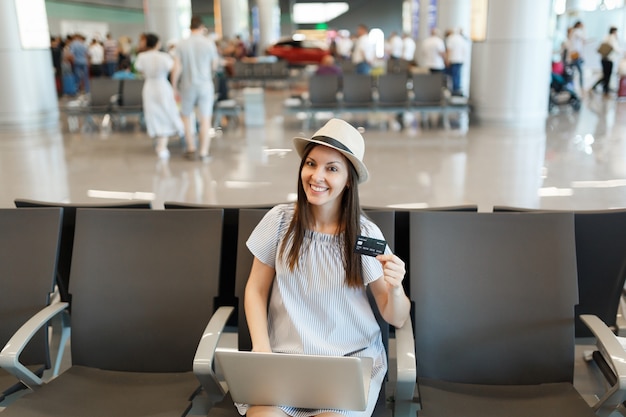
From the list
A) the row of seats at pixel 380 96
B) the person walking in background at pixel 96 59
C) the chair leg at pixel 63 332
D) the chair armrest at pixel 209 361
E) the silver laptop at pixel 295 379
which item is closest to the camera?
the silver laptop at pixel 295 379

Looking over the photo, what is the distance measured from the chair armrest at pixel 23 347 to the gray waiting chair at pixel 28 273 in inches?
2.9

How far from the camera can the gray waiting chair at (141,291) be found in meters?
2.37

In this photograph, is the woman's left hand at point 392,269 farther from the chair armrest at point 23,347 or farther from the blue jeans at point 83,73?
the blue jeans at point 83,73

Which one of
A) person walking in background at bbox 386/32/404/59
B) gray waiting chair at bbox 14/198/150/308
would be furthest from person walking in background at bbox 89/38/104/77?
gray waiting chair at bbox 14/198/150/308

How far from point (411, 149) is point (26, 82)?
21.0ft

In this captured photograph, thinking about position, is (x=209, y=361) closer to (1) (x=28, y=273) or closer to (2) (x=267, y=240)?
(2) (x=267, y=240)

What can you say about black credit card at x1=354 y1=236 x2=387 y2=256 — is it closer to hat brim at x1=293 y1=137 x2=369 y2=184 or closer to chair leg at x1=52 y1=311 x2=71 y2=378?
hat brim at x1=293 y1=137 x2=369 y2=184

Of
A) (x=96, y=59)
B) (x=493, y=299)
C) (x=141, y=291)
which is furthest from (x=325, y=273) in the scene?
(x=96, y=59)

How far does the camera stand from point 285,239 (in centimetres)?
210

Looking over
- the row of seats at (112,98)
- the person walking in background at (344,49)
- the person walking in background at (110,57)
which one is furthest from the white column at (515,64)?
the person walking in background at (110,57)

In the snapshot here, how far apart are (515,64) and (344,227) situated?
7887 mm

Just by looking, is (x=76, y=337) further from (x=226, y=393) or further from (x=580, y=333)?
(x=580, y=333)

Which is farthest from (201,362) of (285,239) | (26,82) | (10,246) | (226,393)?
(26,82)

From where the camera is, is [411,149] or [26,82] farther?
[26,82]
